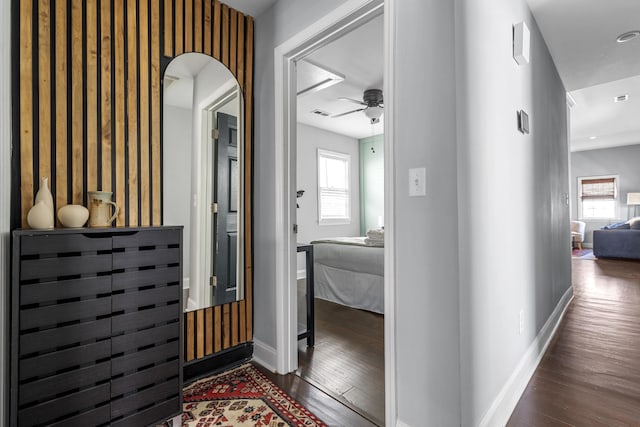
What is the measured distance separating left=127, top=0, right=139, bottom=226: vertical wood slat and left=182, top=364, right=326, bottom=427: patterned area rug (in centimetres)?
111

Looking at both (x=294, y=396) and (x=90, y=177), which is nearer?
(x=90, y=177)

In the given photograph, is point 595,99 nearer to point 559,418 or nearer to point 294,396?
point 559,418

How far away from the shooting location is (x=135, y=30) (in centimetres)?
194

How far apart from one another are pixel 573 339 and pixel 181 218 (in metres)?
3.26

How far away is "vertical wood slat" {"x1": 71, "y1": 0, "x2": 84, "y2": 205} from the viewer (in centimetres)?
172

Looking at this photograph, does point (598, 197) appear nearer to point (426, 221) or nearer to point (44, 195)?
point (426, 221)

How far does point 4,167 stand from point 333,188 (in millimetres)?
5358

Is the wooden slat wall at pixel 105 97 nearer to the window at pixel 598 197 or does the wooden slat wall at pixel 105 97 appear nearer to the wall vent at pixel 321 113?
the wall vent at pixel 321 113

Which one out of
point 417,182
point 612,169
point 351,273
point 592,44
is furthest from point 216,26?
point 612,169

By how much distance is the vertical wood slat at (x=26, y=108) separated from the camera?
5.13 ft

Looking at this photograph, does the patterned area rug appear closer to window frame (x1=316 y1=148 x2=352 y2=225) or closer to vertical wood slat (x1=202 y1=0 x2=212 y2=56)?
vertical wood slat (x1=202 y1=0 x2=212 y2=56)

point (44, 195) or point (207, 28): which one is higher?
point (207, 28)

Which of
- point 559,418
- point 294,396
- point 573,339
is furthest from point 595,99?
point 294,396

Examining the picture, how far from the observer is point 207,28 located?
7.41 feet
